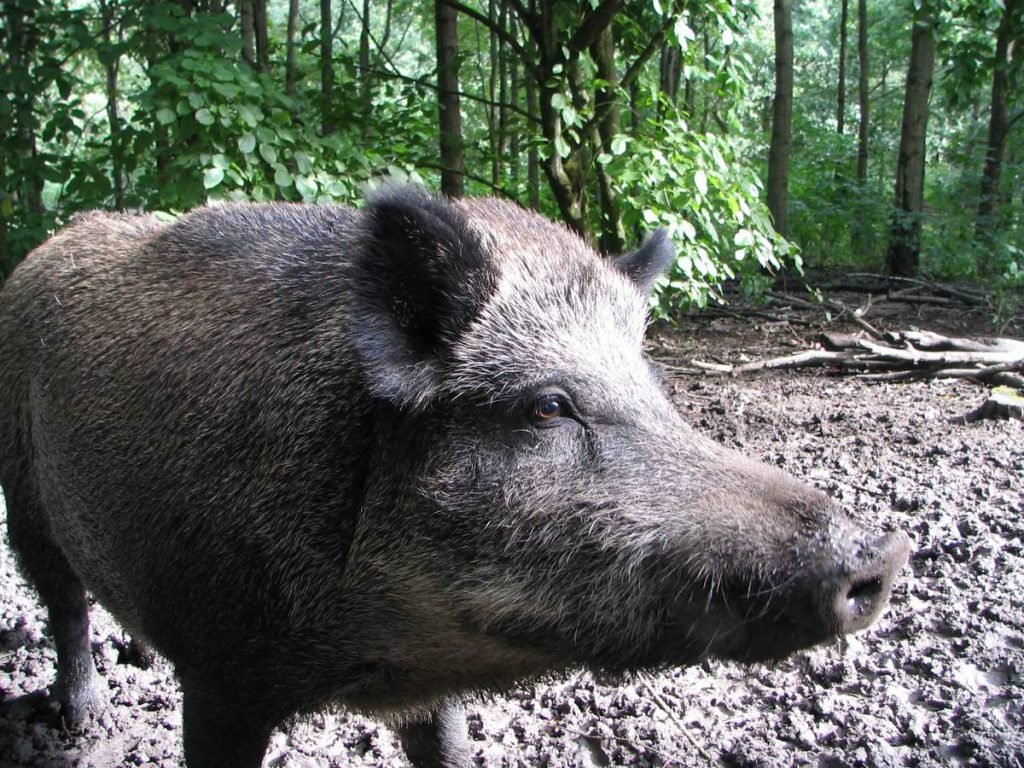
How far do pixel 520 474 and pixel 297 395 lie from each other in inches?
25.5

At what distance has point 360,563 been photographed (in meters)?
2.17

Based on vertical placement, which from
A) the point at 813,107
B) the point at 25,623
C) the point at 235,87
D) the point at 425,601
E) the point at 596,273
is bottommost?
the point at 25,623

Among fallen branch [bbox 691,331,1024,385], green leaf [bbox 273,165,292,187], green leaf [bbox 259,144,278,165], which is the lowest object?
fallen branch [bbox 691,331,1024,385]

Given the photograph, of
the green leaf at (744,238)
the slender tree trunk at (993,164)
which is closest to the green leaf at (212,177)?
the green leaf at (744,238)

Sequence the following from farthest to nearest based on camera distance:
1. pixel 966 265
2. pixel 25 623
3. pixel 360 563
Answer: pixel 966 265, pixel 25 623, pixel 360 563

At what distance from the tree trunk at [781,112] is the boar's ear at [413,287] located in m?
11.3

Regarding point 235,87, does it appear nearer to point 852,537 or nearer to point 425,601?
point 425,601

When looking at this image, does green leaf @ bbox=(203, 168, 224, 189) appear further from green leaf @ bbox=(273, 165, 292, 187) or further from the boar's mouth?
the boar's mouth

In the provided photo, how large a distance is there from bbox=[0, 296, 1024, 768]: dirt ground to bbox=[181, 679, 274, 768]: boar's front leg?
0.33 meters

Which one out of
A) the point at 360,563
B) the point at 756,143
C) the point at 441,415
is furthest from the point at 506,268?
the point at 756,143

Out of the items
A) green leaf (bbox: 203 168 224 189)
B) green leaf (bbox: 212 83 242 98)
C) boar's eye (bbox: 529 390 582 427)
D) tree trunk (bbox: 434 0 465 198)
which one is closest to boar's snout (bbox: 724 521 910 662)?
boar's eye (bbox: 529 390 582 427)

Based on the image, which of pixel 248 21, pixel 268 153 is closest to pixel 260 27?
pixel 248 21

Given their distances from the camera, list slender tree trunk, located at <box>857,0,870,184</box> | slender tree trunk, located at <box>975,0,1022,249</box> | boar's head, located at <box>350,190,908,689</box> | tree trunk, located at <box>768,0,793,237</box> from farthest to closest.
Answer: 1. slender tree trunk, located at <box>857,0,870,184</box>
2. tree trunk, located at <box>768,0,793,237</box>
3. slender tree trunk, located at <box>975,0,1022,249</box>
4. boar's head, located at <box>350,190,908,689</box>

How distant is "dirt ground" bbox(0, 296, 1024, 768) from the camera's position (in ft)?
8.79
